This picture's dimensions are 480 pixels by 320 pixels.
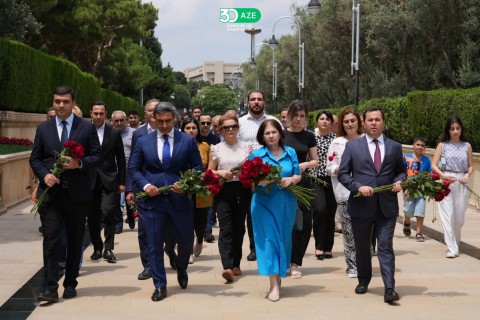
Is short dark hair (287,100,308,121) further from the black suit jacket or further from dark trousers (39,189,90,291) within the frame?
dark trousers (39,189,90,291)

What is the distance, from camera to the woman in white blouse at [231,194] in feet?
29.1

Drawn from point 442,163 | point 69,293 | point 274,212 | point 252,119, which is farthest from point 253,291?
point 442,163

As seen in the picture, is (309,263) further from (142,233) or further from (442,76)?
(442,76)

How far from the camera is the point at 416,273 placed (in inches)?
372

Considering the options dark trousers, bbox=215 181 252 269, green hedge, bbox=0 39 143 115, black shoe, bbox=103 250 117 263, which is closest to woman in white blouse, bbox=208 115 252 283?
dark trousers, bbox=215 181 252 269

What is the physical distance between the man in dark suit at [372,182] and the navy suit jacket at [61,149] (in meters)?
2.32

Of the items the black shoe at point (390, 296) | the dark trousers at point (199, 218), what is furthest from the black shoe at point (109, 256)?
the black shoe at point (390, 296)

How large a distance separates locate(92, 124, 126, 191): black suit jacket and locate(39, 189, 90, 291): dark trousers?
2.26 metres

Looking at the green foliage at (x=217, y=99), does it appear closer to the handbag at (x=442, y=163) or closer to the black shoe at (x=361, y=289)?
the handbag at (x=442, y=163)

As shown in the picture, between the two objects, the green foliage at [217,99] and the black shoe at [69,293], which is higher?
the green foliage at [217,99]

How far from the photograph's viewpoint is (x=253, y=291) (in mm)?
8219

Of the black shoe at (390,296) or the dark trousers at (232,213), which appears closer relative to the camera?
the black shoe at (390,296)

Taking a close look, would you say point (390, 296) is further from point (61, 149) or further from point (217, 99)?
point (217, 99)

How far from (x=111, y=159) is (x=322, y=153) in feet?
8.40
